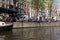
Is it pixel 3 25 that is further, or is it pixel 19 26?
pixel 19 26

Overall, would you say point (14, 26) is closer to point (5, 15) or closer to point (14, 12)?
point (5, 15)

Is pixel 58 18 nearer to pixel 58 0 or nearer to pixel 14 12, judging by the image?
pixel 58 0

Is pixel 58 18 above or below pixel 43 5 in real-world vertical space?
below

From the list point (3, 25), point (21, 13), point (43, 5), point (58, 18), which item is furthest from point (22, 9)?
point (3, 25)

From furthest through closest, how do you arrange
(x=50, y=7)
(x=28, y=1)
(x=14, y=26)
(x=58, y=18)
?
1. (x=58, y=18)
2. (x=50, y=7)
3. (x=28, y=1)
4. (x=14, y=26)

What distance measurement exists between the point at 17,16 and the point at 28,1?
3.68 metres

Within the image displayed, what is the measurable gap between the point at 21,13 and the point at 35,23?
7.29 m

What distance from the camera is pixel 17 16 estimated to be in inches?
1768

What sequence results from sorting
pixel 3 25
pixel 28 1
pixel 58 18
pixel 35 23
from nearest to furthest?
1. pixel 3 25
2. pixel 35 23
3. pixel 28 1
4. pixel 58 18

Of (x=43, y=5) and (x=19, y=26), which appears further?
(x=43, y=5)

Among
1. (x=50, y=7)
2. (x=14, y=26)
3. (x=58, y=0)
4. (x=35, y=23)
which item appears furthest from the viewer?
(x=58, y=0)

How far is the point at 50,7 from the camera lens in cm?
4731

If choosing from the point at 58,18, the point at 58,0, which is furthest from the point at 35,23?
the point at 58,0

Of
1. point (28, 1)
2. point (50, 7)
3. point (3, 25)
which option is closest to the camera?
point (3, 25)
